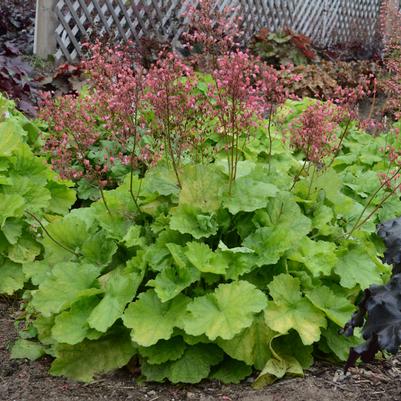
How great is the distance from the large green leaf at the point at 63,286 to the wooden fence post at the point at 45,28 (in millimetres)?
5020

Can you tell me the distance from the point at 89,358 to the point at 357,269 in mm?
1176

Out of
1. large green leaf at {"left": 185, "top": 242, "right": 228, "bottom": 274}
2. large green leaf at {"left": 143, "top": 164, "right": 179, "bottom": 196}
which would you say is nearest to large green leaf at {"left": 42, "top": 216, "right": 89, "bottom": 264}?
large green leaf at {"left": 143, "top": 164, "right": 179, "bottom": 196}

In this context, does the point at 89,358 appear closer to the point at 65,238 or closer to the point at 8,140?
the point at 65,238

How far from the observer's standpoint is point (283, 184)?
313cm

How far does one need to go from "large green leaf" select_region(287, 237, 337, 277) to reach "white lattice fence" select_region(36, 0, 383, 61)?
290 centimetres

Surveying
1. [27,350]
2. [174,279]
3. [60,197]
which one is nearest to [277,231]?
[174,279]

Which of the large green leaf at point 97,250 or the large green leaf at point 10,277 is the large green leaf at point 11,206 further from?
the large green leaf at point 97,250

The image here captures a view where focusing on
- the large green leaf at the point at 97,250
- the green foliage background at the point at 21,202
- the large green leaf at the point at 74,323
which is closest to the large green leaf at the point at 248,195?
the large green leaf at the point at 97,250

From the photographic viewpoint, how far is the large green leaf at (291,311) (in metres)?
2.53

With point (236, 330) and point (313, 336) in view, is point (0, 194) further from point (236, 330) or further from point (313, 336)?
point (313, 336)

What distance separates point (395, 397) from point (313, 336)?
14.2 inches

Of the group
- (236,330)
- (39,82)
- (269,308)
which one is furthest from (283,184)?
(39,82)

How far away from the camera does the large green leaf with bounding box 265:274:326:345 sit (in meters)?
2.53

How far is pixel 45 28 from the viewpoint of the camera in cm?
723
